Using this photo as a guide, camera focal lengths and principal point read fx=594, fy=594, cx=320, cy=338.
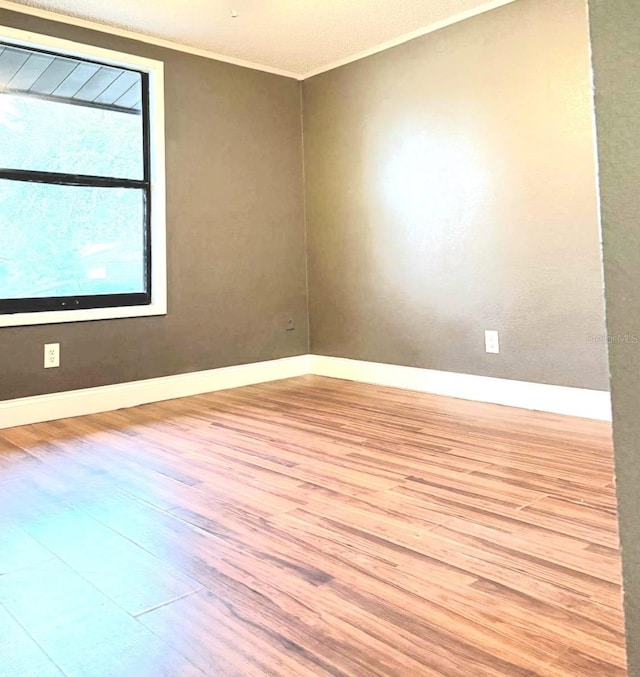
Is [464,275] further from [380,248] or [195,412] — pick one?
[195,412]

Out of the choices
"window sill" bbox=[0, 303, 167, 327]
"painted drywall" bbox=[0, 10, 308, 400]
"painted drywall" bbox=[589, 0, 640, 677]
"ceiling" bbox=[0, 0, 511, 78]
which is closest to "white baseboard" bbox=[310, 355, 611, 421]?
"painted drywall" bbox=[0, 10, 308, 400]

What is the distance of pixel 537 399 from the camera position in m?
3.04

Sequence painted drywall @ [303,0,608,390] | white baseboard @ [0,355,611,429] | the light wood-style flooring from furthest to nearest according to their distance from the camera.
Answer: white baseboard @ [0,355,611,429] → painted drywall @ [303,0,608,390] → the light wood-style flooring

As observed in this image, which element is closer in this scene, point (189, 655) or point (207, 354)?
point (189, 655)

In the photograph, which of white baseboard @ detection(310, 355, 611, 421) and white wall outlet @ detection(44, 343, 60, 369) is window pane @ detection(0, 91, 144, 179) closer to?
white wall outlet @ detection(44, 343, 60, 369)

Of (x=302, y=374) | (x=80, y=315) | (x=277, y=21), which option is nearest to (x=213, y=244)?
(x=80, y=315)

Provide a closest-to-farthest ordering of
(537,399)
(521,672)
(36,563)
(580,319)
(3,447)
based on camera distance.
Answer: (521,672)
(36,563)
(3,447)
(580,319)
(537,399)

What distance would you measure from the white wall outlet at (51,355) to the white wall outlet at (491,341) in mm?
2299

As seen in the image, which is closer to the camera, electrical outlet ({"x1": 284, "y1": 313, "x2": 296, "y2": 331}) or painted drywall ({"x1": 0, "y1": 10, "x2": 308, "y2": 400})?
painted drywall ({"x1": 0, "y1": 10, "x2": 308, "y2": 400})

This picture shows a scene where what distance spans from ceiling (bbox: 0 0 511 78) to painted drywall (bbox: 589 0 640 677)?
9.18ft

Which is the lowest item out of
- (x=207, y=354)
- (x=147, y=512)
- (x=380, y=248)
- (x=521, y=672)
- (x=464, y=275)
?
(x=521, y=672)

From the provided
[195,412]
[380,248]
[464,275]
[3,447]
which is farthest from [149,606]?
[380,248]

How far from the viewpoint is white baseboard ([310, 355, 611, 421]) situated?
287 cm

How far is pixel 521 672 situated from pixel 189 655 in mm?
602
